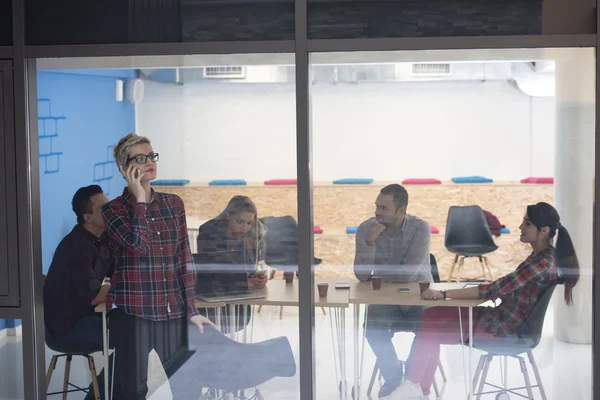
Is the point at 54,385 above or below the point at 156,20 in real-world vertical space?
below

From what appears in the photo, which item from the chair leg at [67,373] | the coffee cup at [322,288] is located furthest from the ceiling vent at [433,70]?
the chair leg at [67,373]

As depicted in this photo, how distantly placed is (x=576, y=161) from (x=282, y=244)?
1370mm

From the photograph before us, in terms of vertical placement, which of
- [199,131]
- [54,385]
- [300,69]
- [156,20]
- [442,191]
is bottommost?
[54,385]

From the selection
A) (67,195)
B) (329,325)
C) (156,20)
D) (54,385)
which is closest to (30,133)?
(67,195)

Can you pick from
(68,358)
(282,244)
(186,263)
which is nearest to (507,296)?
(282,244)

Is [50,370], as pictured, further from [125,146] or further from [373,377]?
→ [373,377]

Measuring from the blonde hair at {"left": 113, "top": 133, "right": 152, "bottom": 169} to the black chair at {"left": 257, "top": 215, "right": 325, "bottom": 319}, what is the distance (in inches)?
27.7

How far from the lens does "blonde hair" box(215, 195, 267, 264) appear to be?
3912mm

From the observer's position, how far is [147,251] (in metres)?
3.97

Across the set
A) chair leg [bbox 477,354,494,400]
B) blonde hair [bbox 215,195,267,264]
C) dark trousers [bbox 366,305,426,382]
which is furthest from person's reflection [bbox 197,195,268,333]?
chair leg [bbox 477,354,494,400]

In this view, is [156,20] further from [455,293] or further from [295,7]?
[455,293]

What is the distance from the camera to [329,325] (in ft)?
12.8

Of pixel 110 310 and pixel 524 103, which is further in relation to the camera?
pixel 110 310

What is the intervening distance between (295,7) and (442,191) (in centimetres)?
106
